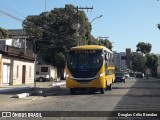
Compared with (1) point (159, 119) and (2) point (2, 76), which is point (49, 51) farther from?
(1) point (159, 119)

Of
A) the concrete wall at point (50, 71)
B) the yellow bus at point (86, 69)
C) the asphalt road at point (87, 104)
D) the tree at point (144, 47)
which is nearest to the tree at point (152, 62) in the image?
the tree at point (144, 47)

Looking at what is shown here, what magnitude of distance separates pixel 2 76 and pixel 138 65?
137186mm

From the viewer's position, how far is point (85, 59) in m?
31.0

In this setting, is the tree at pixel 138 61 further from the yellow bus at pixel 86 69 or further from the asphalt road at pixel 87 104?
the asphalt road at pixel 87 104

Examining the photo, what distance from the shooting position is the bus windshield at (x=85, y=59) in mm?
30844

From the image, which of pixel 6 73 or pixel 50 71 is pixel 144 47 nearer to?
pixel 50 71

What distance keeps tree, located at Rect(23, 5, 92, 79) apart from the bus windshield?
140 ft

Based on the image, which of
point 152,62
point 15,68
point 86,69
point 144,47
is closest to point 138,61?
point 144,47

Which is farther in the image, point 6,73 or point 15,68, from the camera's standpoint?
point 15,68

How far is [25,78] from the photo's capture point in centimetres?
5209

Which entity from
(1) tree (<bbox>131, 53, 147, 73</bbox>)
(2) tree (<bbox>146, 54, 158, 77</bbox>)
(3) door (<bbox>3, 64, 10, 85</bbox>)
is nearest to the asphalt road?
(3) door (<bbox>3, 64, 10, 85</bbox>)

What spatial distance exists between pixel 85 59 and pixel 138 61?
145574 mm

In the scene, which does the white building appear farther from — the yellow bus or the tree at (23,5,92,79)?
the tree at (23,5,92,79)

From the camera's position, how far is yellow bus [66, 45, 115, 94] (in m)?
30.7
